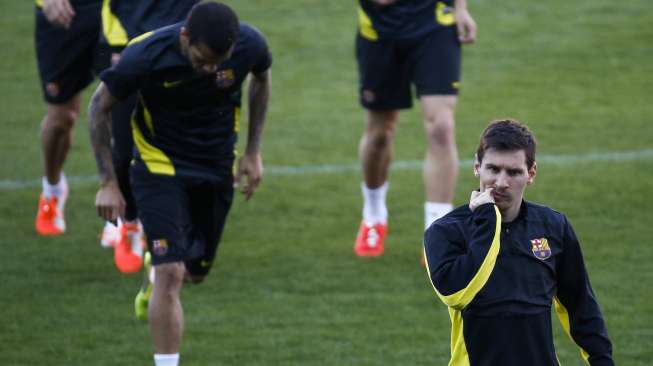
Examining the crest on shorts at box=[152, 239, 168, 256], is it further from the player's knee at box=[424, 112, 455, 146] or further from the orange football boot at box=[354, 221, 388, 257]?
the orange football boot at box=[354, 221, 388, 257]

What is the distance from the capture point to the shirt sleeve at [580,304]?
165 inches

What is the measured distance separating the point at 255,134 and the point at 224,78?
0.50m

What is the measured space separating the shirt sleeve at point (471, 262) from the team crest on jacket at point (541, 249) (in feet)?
0.46

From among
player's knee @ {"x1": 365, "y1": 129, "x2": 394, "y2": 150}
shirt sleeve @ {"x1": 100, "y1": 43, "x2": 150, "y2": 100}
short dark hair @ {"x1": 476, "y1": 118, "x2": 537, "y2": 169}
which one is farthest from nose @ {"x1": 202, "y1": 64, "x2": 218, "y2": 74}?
player's knee @ {"x1": 365, "y1": 129, "x2": 394, "y2": 150}

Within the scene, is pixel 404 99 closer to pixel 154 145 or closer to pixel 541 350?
pixel 154 145

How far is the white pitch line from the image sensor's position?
1005cm

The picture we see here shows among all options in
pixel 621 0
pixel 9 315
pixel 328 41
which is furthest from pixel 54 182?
pixel 621 0

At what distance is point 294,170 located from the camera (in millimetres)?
10266

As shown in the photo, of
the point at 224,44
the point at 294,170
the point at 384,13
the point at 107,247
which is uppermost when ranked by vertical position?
the point at 224,44

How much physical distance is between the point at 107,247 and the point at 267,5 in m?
7.80

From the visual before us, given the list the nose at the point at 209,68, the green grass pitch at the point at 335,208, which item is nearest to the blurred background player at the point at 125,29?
the green grass pitch at the point at 335,208

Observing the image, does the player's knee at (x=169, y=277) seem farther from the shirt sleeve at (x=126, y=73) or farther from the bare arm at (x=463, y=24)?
the bare arm at (x=463, y=24)

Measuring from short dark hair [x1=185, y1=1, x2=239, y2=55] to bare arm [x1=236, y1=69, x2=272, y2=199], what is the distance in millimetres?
775

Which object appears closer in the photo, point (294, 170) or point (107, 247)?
point (107, 247)
